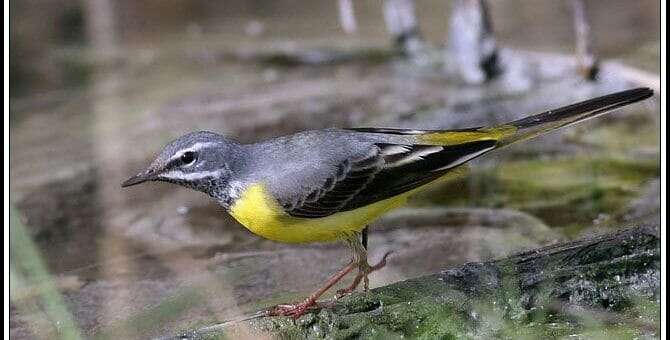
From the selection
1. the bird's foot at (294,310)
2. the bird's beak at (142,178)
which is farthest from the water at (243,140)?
the bird's beak at (142,178)

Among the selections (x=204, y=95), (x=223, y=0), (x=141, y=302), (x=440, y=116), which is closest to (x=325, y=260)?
(x=141, y=302)

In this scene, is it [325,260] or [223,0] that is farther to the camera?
[223,0]

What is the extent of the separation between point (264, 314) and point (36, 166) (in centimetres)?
387

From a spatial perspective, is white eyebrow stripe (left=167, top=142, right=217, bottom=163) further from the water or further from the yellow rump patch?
the yellow rump patch

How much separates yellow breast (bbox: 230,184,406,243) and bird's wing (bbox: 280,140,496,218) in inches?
1.2

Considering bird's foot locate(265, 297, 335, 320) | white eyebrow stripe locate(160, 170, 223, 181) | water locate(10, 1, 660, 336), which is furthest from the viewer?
water locate(10, 1, 660, 336)

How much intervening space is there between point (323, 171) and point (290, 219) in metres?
0.26

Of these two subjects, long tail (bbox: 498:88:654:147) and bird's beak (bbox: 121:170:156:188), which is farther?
long tail (bbox: 498:88:654:147)

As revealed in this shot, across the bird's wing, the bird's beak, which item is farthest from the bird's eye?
the bird's wing

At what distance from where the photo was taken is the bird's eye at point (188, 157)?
4607 mm

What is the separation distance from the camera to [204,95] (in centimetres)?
900

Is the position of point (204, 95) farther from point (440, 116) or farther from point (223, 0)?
point (223, 0)

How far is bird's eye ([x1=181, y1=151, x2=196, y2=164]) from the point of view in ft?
15.1

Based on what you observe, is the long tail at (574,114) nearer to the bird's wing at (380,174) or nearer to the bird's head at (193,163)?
the bird's wing at (380,174)
